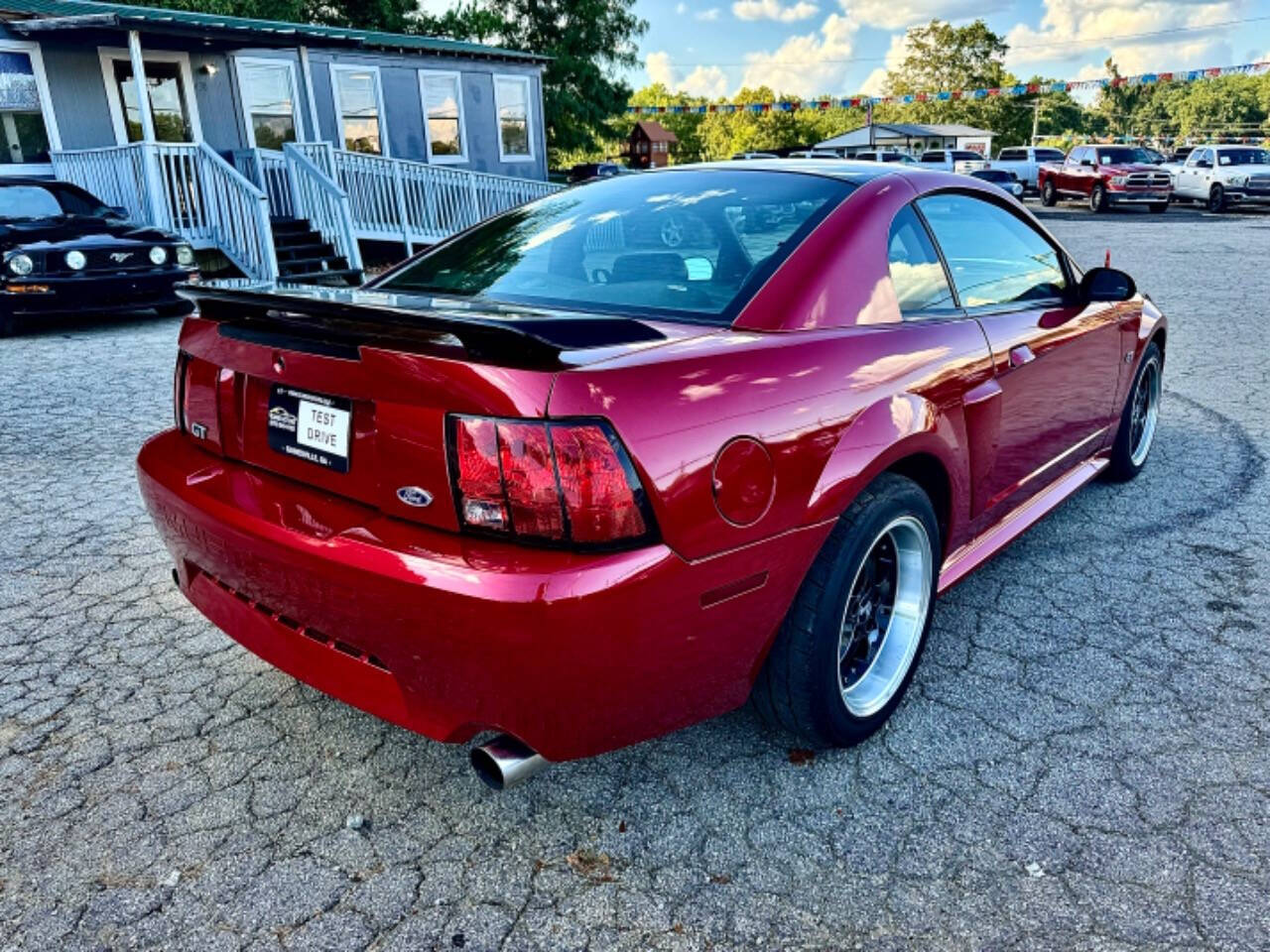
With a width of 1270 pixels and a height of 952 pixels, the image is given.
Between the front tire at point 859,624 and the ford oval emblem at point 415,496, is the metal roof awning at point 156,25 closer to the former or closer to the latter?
the ford oval emblem at point 415,496

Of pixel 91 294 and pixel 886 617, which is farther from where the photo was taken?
pixel 91 294

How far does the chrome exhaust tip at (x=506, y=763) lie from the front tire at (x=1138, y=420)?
3.43 meters

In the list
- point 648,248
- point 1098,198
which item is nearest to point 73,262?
point 648,248

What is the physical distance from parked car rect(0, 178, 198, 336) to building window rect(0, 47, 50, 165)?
13.5 feet

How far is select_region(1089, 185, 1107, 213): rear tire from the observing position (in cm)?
2414

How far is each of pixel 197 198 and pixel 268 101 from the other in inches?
183

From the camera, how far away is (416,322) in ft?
5.86

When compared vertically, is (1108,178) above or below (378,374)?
below

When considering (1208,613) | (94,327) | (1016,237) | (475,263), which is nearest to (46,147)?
(94,327)

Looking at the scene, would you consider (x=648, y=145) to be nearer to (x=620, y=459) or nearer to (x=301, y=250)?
(x=301, y=250)

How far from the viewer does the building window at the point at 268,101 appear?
14781 mm

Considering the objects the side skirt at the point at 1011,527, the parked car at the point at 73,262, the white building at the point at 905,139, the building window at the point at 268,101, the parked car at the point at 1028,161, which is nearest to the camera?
the side skirt at the point at 1011,527

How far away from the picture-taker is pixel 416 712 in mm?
1900

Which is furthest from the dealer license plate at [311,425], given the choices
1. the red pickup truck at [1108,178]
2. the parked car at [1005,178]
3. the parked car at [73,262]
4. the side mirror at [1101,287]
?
the parked car at [1005,178]
